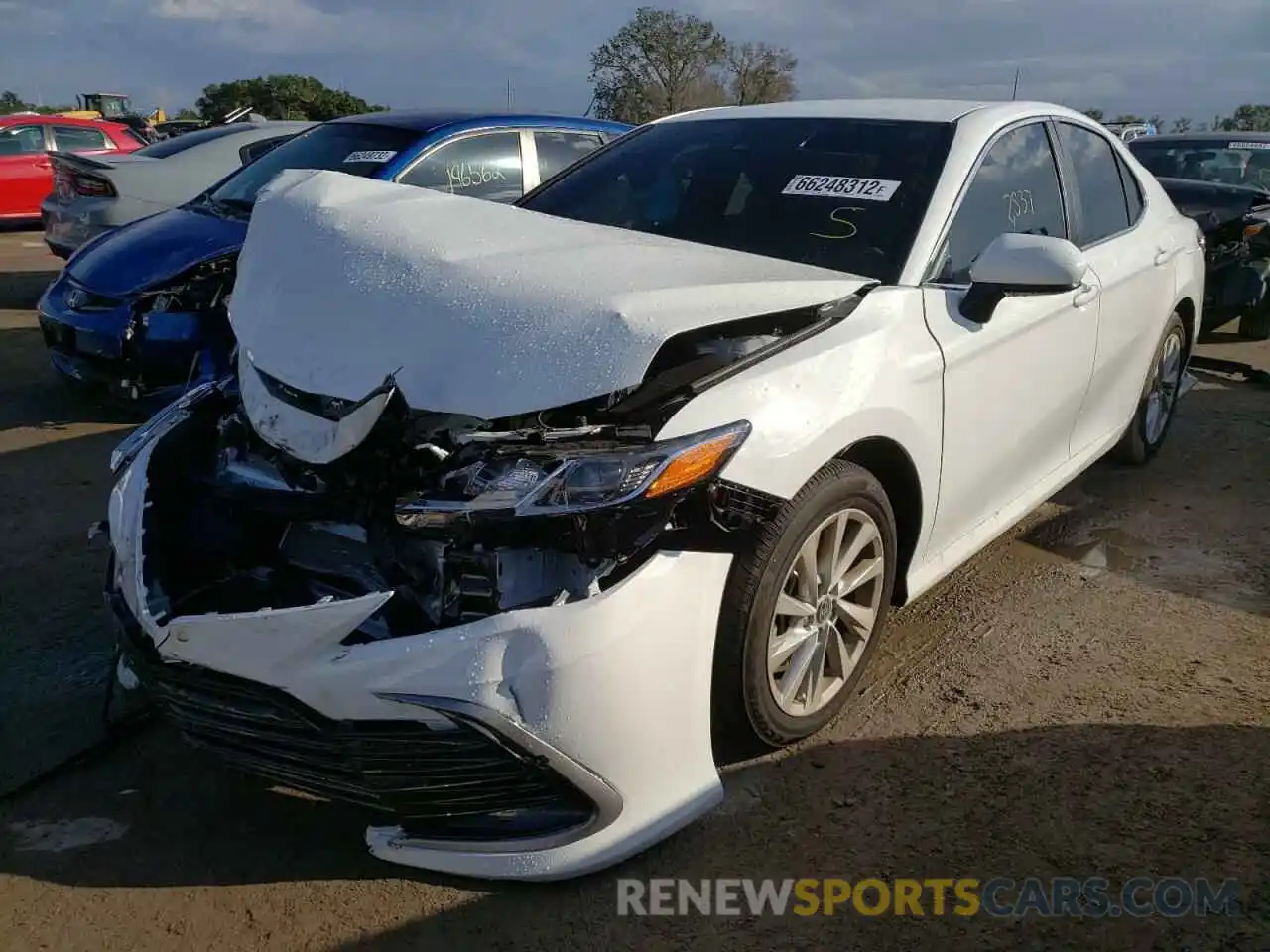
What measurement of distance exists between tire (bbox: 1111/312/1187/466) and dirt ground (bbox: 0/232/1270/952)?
3.49 ft

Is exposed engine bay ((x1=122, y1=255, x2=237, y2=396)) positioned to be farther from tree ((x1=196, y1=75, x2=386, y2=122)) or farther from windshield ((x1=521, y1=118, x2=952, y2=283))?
tree ((x1=196, y1=75, x2=386, y2=122))

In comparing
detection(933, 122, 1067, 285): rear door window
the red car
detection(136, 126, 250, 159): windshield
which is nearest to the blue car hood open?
detection(136, 126, 250, 159): windshield

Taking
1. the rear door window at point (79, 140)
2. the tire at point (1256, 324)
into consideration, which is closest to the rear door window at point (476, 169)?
the tire at point (1256, 324)

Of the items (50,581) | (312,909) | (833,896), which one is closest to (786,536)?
(833,896)

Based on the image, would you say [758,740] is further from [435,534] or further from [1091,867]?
[435,534]

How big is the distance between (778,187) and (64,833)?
264cm

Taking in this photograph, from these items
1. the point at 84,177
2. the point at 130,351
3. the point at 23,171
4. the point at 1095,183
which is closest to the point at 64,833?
the point at 130,351

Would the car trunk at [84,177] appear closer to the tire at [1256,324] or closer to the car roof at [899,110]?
the car roof at [899,110]

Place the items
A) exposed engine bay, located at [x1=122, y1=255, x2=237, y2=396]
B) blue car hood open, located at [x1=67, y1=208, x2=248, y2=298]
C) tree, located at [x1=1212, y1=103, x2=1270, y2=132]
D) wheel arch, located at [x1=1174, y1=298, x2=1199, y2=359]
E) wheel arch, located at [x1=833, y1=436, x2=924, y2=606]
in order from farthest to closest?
tree, located at [x1=1212, y1=103, x2=1270, y2=132] → blue car hood open, located at [x1=67, y1=208, x2=248, y2=298] → exposed engine bay, located at [x1=122, y1=255, x2=237, y2=396] → wheel arch, located at [x1=1174, y1=298, x2=1199, y2=359] → wheel arch, located at [x1=833, y1=436, x2=924, y2=606]

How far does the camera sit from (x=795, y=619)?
2617 millimetres

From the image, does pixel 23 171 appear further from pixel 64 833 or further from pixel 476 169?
pixel 64 833

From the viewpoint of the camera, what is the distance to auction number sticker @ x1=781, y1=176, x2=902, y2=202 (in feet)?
10.4

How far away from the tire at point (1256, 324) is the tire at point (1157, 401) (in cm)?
362

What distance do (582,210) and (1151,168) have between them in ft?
23.1
